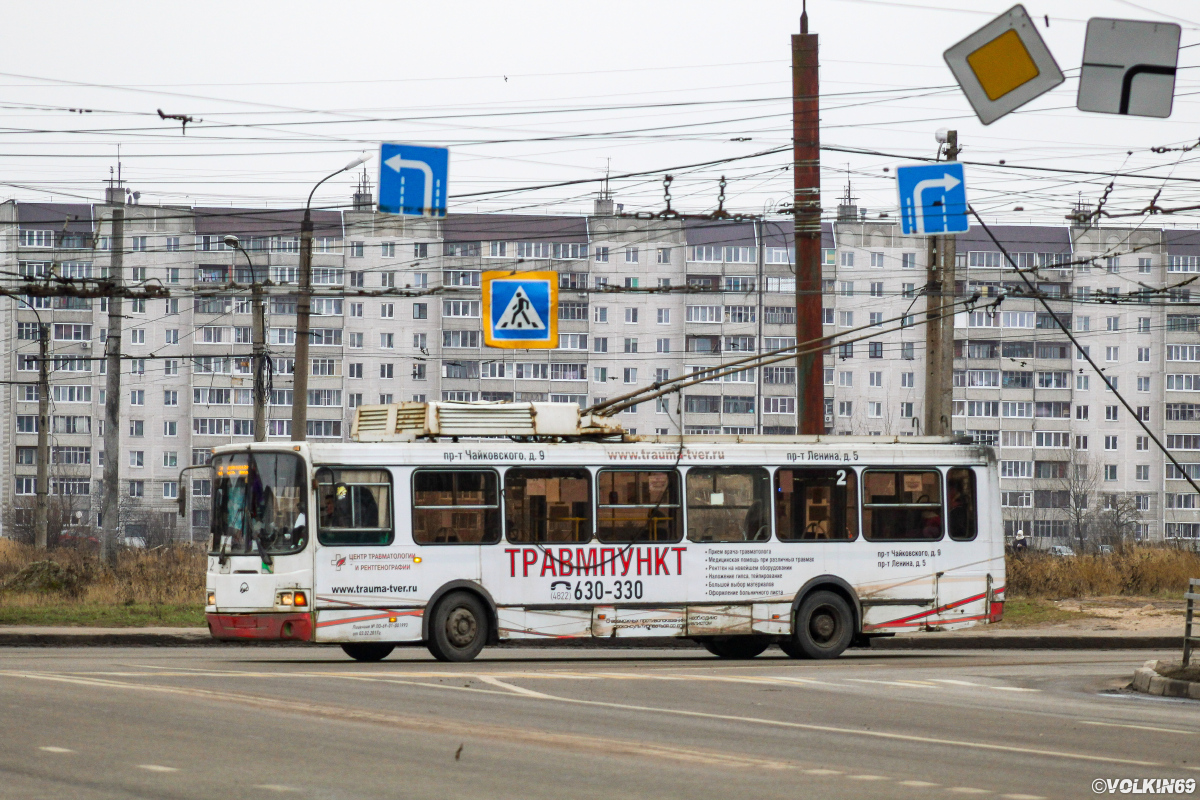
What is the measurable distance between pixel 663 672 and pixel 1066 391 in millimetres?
89559

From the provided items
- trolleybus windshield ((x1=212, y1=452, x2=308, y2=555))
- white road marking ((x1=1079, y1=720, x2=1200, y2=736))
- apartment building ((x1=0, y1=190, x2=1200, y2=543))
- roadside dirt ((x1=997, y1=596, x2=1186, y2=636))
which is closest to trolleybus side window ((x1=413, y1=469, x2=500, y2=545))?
trolleybus windshield ((x1=212, y1=452, x2=308, y2=555))

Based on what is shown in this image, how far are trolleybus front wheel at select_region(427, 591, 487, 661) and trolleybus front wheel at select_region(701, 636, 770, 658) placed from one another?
3436 mm

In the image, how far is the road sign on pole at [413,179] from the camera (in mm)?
20391

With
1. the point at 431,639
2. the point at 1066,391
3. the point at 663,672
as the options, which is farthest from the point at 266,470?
the point at 1066,391

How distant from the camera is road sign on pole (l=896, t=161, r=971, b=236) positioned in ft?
70.2

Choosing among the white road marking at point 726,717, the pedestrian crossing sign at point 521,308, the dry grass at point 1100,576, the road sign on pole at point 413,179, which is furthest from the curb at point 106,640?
the dry grass at point 1100,576

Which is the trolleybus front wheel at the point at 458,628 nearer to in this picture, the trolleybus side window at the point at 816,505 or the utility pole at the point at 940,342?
the trolleybus side window at the point at 816,505

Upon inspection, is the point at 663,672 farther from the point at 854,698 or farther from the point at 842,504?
the point at 842,504

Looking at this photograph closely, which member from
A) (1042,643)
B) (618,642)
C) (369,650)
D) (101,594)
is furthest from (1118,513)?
(369,650)

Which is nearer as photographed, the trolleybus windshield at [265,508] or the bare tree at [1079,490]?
the trolleybus windshield at [265,508]

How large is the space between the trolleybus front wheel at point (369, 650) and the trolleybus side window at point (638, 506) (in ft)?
9.47

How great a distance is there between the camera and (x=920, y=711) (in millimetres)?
12320

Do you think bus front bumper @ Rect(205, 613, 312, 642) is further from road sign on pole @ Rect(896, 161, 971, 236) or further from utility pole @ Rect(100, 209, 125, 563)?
utility pole @ Rect(100, 209, 125, 563)

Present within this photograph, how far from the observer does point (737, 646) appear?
2042cm
